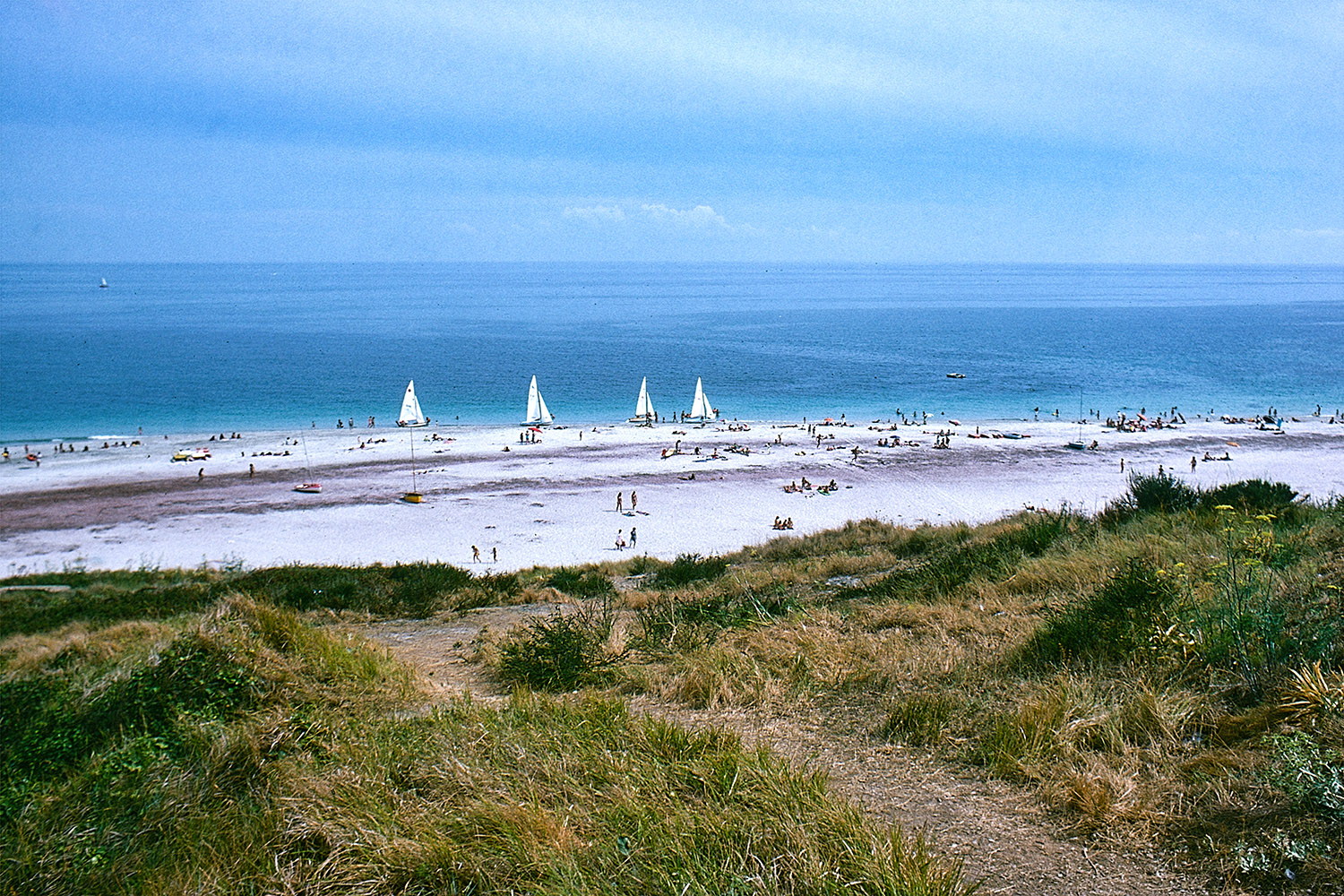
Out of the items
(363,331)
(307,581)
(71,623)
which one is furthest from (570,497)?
(363,331)

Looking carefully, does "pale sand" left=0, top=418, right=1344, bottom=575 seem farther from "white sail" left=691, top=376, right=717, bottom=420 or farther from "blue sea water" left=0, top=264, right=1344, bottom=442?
"blue sea water" left=0, top=264, right=1344, bottom=442

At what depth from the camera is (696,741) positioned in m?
4.35

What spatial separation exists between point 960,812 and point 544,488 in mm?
27781

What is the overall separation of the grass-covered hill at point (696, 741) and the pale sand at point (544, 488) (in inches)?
573

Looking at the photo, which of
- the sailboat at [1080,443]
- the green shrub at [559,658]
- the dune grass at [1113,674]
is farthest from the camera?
the sailboat at [1080,443]

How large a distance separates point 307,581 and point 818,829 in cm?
1287

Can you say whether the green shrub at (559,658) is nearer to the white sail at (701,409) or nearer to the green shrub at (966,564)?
the green shrub at (966,564)

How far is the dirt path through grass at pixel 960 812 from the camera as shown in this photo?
336cm

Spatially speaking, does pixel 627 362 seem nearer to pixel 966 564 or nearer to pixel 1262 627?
pixel 966 564

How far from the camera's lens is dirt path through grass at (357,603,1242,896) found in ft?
11.0

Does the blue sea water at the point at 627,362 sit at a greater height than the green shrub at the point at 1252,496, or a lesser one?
greater

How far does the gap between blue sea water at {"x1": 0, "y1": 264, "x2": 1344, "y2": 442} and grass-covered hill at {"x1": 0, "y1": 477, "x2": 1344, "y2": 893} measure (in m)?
41.8

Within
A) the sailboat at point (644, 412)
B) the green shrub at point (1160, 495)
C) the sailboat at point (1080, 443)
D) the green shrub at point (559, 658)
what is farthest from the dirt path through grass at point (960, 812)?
the sailboat at point (644, 412)

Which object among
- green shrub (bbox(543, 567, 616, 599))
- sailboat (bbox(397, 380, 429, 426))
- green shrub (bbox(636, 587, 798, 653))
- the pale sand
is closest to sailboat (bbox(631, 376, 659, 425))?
the pale sand
